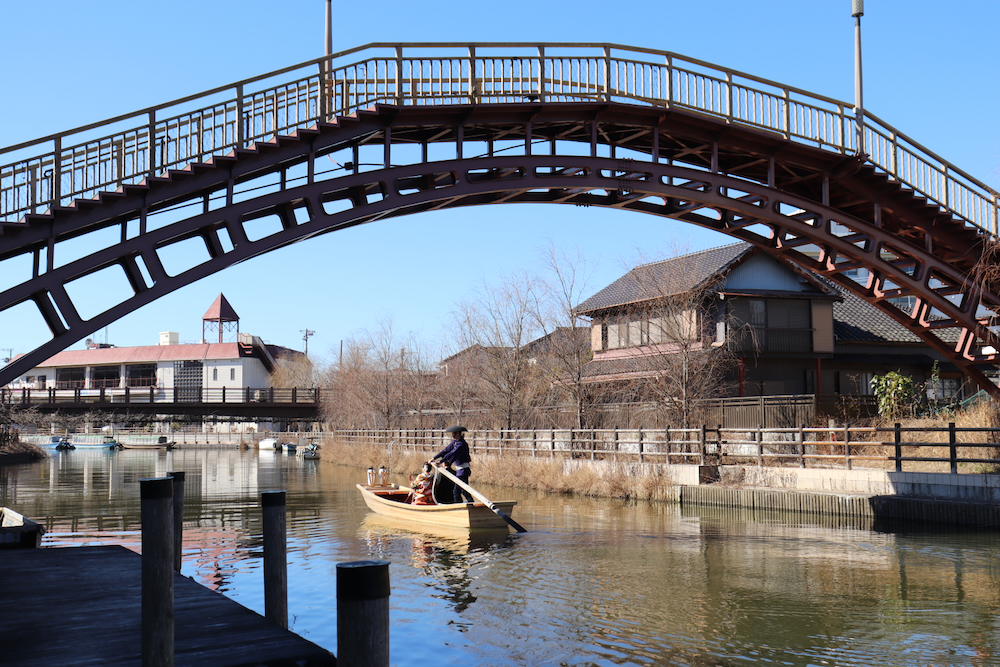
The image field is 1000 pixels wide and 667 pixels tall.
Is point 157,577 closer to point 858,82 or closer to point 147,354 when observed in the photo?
point 858,82

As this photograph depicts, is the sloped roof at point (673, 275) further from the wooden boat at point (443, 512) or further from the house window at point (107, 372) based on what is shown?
the house window at point (107, 372)

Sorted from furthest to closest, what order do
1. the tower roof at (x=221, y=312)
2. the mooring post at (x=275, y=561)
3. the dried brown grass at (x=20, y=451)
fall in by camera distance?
the tower roof at (x=221, y=312), the dried brown grass at (x=20, y=451), the mooring post at (x=275, y=561)

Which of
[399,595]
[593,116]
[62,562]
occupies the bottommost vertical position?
[399,595]

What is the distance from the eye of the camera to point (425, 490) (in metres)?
19.5

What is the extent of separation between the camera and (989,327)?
23.1m

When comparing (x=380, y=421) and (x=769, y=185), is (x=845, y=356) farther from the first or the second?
(x=380, y=421)

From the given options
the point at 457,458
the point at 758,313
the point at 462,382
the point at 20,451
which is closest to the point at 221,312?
the point at 20,451

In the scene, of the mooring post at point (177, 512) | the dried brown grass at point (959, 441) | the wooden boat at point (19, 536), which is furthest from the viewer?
the dried brown grass at point (959, 441)

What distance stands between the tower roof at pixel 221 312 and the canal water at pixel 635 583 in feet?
243

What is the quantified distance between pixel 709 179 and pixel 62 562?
15.5 meters

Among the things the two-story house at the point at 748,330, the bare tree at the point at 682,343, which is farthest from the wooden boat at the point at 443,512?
the two-story house at the point at 748,330

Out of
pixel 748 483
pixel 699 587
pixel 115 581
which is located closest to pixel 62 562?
pixel 115 581

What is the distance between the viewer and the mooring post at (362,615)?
421 cm

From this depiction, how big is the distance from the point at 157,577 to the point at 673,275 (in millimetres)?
28878
